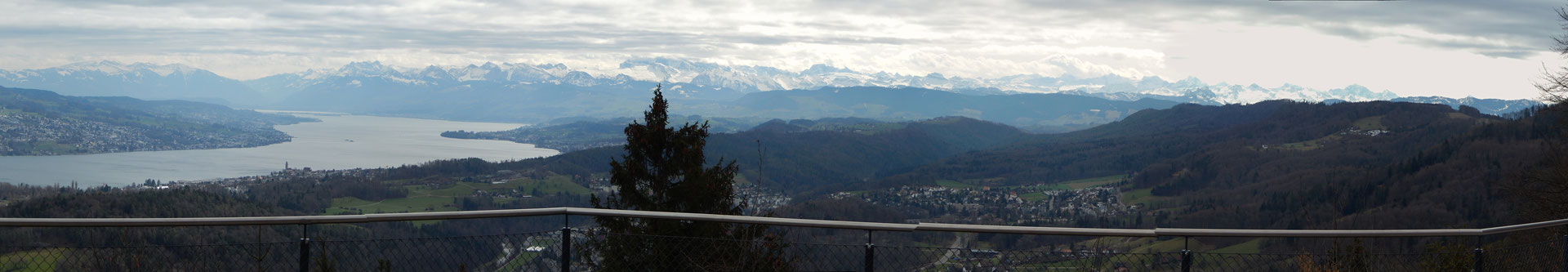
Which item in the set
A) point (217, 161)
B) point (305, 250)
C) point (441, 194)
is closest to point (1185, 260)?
point (305, 250)

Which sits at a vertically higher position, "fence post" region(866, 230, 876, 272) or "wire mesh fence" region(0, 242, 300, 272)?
"fence post" region(866, 230, 876, 272)

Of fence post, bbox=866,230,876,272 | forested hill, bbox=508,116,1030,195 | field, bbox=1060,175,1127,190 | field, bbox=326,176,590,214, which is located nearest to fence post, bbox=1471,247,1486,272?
fence post, bbox=866,230,876,272

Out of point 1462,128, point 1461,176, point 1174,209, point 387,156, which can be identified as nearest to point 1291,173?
point 1174,209

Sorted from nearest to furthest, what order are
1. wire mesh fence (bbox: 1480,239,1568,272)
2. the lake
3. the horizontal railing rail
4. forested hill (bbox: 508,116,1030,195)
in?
the horizontal railing rail
wire mesh fence (bbox: 1480,239,1568,272)
the lake
forested hill (bbox: 508,116,1030,195)

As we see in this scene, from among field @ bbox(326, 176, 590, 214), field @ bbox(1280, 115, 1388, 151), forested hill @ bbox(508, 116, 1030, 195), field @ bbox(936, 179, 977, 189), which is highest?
field @ bbox(1280, 115, 1388, 151)

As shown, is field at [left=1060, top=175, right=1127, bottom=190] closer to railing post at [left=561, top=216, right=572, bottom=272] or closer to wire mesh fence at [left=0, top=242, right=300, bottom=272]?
railing post at [left=561, top=216, right=572, bottom=272]

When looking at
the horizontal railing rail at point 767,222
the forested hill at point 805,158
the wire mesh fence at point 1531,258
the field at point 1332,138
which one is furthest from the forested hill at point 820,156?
the horizontal railing rail at point 767,222

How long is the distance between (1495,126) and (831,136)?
114 meters

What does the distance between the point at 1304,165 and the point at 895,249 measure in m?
122

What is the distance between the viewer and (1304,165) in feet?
367

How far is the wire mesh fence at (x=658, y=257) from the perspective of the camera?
5949mm

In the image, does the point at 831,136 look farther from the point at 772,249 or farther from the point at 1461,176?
the point at 772,249

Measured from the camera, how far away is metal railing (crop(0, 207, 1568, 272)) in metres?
5.20

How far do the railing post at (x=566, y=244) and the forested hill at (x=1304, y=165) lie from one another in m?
7.32
